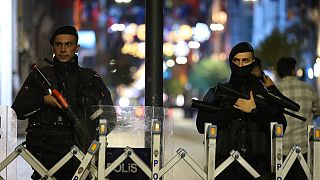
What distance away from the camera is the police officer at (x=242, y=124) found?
217 inches

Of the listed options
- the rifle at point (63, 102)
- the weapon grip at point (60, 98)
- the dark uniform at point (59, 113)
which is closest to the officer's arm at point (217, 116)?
the dark uniform at point (59, 113)

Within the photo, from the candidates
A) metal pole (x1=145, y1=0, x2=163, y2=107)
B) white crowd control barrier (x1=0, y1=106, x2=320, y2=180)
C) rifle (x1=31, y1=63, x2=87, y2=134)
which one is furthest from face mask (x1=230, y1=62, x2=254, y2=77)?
metal pole (x1=145, y1=0, x2=163, y2=107)

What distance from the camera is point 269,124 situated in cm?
552

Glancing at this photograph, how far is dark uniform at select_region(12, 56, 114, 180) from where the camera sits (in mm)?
5645

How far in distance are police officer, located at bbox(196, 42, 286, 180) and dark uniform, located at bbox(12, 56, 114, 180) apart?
909mm

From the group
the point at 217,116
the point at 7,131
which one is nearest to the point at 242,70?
the point at 217,116

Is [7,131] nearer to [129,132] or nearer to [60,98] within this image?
[60,98]

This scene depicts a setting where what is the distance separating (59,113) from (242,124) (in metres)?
1.49

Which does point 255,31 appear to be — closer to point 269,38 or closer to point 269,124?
point 269,38

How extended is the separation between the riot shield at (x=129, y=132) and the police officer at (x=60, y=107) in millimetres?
56

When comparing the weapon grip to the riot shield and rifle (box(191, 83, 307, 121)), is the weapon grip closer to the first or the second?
the riot shield

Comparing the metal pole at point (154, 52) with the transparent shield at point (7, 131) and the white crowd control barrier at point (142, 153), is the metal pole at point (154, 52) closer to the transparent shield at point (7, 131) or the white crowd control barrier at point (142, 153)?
the white crowd control barrier at point (142, 153)

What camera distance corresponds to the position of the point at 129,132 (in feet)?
18.9

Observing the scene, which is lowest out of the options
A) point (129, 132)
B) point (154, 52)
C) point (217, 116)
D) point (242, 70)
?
point (129, 132)
